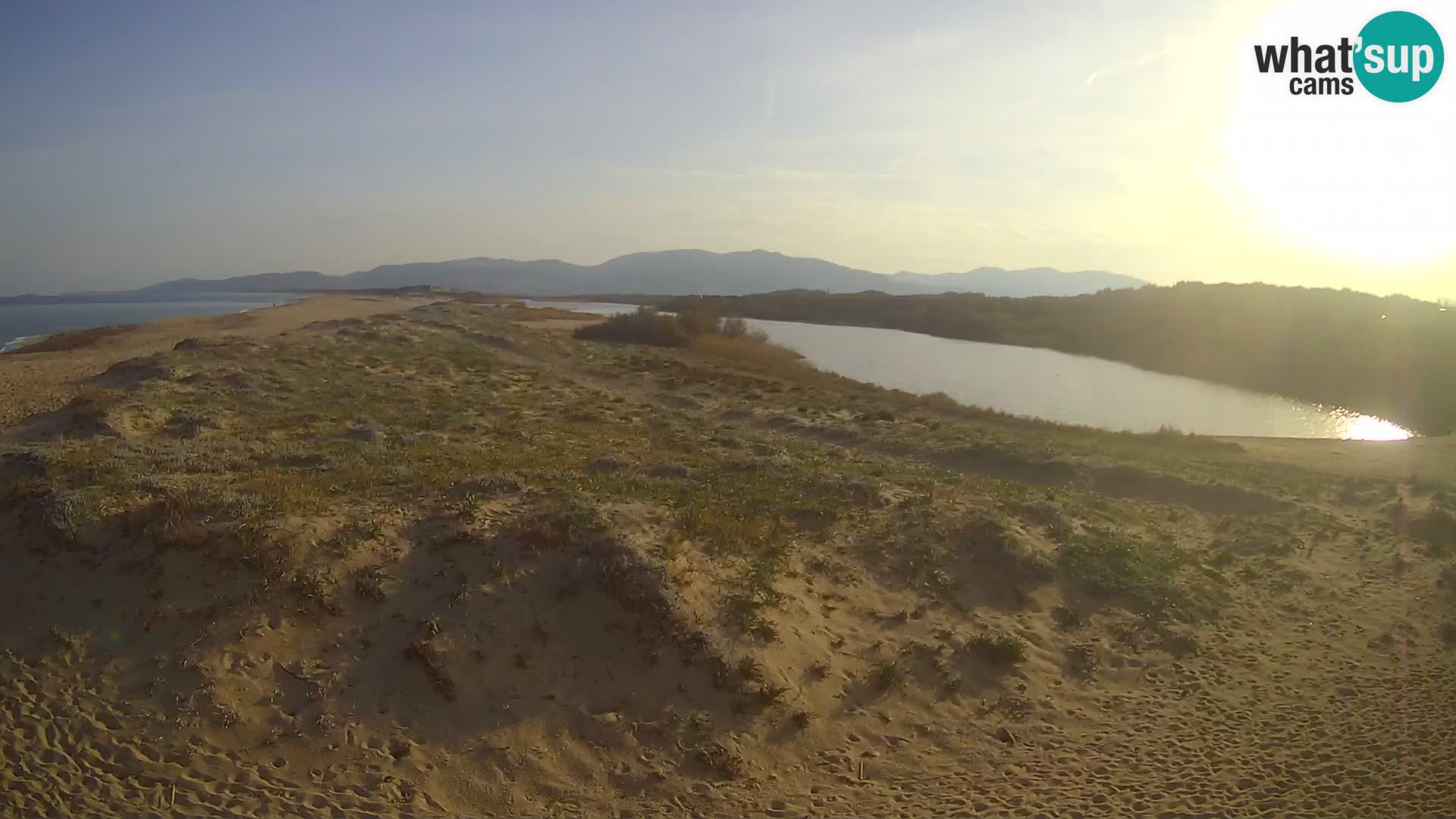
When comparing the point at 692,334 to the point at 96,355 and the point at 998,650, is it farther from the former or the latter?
the point at 998,650

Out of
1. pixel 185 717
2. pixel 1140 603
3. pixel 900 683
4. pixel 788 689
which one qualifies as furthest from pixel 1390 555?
pixel 185 717

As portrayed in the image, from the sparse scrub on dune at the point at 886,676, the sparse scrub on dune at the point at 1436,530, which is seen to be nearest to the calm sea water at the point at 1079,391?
the sparse scrub on dune at the point at 1436,530

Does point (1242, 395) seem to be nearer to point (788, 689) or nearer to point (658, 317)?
point (658, 317)

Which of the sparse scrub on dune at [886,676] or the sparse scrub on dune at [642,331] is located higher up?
the sparse scrub on dune at [642,331]

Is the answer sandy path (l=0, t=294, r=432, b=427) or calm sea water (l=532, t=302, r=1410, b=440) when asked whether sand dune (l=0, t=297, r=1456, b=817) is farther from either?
calm sea water (l=532, t=302, r=1410, b=440)

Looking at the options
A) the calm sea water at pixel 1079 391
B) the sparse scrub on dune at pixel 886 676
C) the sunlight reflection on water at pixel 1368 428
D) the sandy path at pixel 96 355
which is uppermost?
the sandy path at pixel 96 355

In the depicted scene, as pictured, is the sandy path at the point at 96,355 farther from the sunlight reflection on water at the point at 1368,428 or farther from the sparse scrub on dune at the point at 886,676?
the sunlight reflection on water at the point at 1368,428

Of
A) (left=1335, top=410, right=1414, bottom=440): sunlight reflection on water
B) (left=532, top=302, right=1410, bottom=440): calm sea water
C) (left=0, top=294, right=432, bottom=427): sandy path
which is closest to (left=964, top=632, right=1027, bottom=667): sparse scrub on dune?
(left=0, top=294, right=432, bottom=427): sandy path
